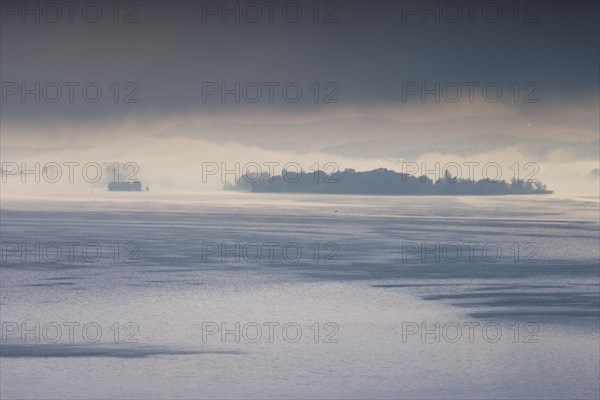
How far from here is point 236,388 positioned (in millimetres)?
13164

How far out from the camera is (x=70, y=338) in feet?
54.2

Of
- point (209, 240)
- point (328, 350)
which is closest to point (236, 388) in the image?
point (328, 350)

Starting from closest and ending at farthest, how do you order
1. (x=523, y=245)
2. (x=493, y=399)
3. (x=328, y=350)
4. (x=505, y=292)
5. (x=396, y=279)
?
(x=493, y=399) < (x=328, y=350) < (x=505, y=292) < (x=396, y=279) < (x=523, y=245)

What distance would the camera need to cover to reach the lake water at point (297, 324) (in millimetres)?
13469

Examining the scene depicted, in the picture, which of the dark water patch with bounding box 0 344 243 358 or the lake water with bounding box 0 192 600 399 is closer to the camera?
the lake water with bounding box 0 192 600 399

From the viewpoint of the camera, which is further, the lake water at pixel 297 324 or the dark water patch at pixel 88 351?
the dark water patch at pixel 88 351

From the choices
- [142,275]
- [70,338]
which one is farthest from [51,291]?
[70,338]

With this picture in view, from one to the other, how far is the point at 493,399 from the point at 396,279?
13.6 metres

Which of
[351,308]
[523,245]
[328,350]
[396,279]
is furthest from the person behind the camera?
[523,245]

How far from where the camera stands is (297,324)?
60.3ft

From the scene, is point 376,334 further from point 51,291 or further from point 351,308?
point 51,291

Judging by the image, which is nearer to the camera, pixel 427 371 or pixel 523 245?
pixel 427 371

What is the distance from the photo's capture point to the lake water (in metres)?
13.5

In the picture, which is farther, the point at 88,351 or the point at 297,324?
the point at 297,324
